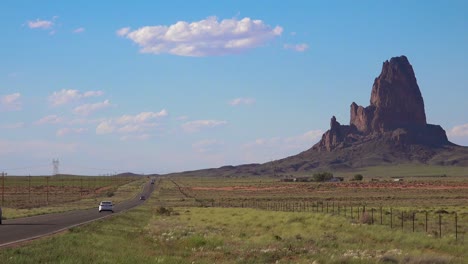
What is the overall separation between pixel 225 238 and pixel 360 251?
350 inches

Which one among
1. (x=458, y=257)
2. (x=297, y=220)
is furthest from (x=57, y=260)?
(x=297, y=220)

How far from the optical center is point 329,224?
3416cm

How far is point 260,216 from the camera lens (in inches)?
1751

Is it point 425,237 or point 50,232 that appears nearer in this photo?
point 425,237

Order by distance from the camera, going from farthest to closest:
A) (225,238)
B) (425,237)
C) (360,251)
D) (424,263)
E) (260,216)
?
1. (260,216)
2. (225,238)
3. (425,237)
4. (360,251)
5. (424,263)

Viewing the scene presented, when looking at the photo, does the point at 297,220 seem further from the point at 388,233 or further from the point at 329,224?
the point at 388,233

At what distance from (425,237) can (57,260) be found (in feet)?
49.3

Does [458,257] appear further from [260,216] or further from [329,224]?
[260,216]

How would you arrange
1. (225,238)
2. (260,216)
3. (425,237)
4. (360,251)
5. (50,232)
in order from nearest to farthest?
(360,251)
(425,237)
(225,238)
(50,232)
(260,216)

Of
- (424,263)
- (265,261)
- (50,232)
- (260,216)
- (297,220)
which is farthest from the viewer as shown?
(260,216)

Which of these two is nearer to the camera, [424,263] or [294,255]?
[424,263]

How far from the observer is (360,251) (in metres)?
22.0

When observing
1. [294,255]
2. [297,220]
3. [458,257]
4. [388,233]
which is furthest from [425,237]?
[297,220]

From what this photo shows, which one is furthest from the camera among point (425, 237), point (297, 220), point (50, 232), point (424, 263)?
point (297, 220)
